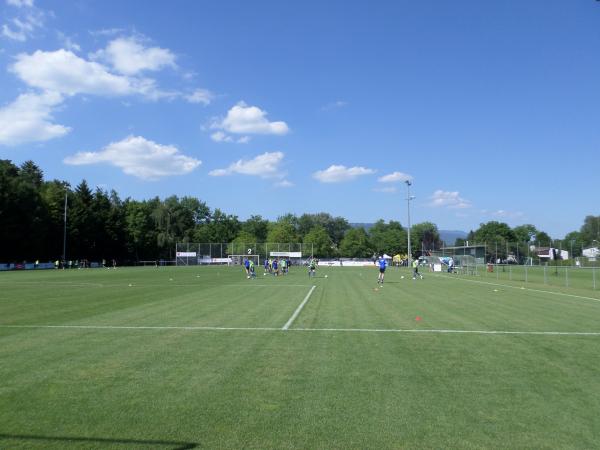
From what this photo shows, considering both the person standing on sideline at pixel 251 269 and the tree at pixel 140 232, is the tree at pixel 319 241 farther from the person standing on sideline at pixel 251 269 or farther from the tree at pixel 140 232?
the person standing on sideline at pixel 251 269

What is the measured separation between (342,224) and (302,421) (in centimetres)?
16933

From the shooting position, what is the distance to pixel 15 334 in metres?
10.1

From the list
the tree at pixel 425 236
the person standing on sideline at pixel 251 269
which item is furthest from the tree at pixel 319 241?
the person standing on sideline at pixel 251 269

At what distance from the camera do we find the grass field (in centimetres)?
466

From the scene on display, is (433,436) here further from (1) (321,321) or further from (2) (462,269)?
(2) (462,269)

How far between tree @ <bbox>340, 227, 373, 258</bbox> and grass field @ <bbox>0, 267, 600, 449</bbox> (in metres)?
127

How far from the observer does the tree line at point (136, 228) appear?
7338 centimetres

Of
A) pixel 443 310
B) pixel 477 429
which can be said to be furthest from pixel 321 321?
pixel 477 429

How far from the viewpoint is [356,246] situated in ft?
458

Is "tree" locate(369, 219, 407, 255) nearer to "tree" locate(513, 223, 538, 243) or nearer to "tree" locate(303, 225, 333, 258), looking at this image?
"tree" locate(303, 225, 333, 258)

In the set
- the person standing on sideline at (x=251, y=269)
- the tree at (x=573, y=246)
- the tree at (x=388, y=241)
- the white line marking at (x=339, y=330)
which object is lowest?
the white line marking at (x=339, y=330)

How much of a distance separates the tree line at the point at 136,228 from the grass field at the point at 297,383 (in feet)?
117

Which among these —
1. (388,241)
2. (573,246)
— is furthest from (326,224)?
(573,246)

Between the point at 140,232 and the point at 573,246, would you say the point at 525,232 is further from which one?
the point at 573,246
